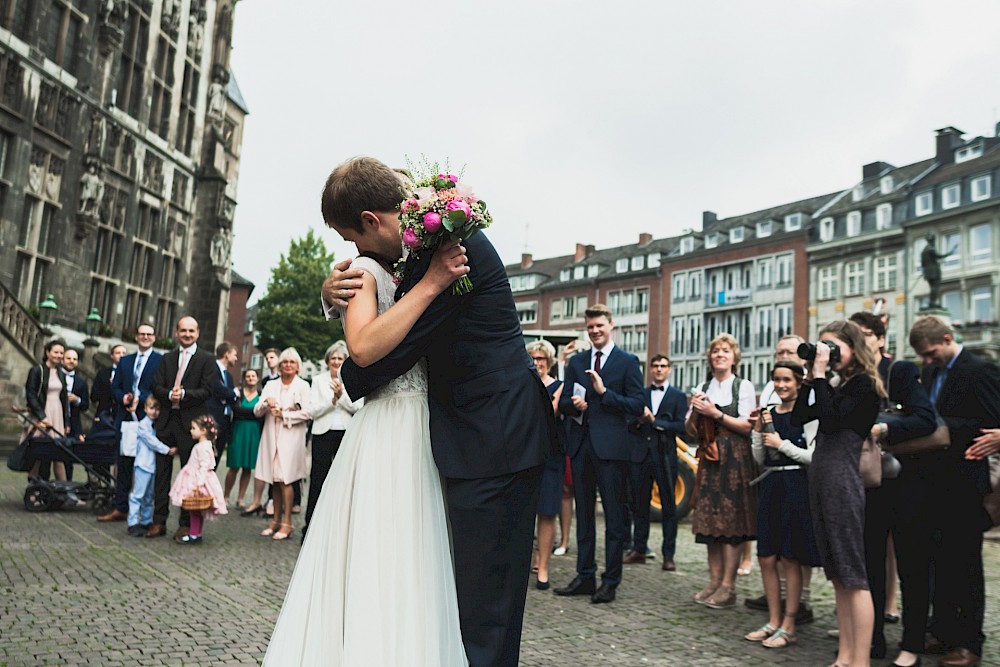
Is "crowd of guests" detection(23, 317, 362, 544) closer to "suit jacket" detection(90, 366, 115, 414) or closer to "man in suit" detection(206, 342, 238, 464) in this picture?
"man in suit" detection(206, 342, 238, 464)

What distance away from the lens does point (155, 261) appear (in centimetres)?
3053

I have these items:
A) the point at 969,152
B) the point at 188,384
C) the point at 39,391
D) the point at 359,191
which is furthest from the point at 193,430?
the point at 969,152

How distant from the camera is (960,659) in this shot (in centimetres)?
528

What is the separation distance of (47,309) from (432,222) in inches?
945

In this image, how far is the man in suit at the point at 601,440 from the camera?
23.0 feet

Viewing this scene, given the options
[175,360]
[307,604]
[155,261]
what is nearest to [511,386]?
[307,604]

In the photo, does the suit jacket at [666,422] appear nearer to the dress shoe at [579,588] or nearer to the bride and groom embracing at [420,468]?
the dress shoe at [579,588]

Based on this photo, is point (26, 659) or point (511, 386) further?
point (26, 659)

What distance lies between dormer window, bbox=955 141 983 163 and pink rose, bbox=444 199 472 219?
55.8 meters

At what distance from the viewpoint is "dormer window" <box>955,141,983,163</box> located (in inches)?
1987

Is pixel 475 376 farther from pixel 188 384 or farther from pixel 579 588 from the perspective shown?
pixel 188 384

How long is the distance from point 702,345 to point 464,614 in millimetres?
64637

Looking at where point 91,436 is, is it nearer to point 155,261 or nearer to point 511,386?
point 511,386

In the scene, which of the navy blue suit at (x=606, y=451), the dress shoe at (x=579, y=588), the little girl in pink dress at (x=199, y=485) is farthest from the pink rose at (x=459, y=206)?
the little girl in pink dress at (x=199, y=485)
